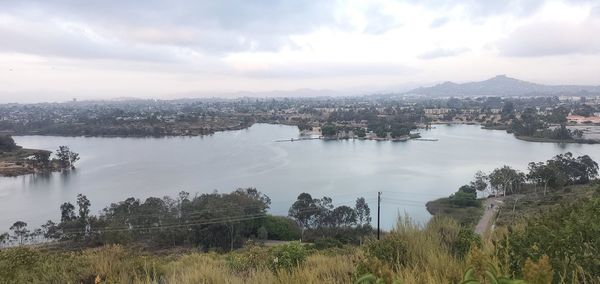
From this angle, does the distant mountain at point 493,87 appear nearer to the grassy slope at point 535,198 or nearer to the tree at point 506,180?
the tree at point 506,180

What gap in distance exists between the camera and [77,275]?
209 centimetres

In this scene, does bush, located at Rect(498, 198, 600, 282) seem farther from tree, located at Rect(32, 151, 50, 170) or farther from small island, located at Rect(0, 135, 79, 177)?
tree, located at Rect(32, 151, 50, 170)

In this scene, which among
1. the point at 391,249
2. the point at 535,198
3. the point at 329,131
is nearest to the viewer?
the point at 391,249

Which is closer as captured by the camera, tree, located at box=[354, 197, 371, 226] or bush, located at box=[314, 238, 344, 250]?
bush, located at box=[314, 238, 344, 250]

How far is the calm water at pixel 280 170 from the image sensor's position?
62.4 ft

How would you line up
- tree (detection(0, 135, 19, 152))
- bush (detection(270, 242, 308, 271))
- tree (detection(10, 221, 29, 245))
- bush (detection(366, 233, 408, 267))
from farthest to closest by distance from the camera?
tree (detection(0, 135, 19, 152)) < tree (detection(10, 221, 29, 245)) < bush (detection(270, 242, 308, 271)) < bush (detection(366, 233, 408, 267))

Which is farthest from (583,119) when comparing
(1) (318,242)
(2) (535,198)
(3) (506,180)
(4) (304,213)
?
(1) (318,242)

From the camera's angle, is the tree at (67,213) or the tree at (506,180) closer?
the tree at (67,213)

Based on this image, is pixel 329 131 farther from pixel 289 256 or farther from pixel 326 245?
pixel 289 256

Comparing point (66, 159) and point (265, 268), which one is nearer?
point (265, 268)

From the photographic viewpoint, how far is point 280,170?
2391 centimetres

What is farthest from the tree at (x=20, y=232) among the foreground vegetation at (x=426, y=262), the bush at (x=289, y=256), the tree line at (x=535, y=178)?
the tree line at (x=535, y=178)

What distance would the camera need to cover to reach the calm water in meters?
19.0

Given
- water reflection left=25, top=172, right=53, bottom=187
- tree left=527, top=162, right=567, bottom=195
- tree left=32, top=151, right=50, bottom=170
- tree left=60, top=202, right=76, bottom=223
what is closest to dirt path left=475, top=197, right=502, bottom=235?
tree left=527, top=162, right=567, bottom=195
